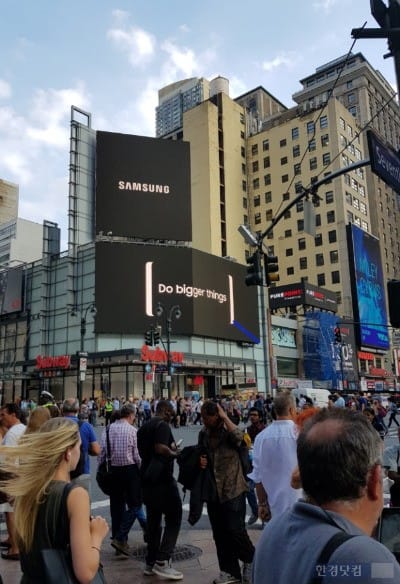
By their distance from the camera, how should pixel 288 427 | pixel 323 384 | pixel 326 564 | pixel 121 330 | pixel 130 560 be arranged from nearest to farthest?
1. pixel 326 564
2. pixel 288 427
3. pixel 130 560
4. pixel 121 330
5. pixel 323 384

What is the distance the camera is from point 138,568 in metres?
6.48

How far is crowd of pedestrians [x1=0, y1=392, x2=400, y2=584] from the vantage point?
1.64 metres

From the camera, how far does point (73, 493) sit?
2684mm

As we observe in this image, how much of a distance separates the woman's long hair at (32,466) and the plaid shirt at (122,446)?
4043mm

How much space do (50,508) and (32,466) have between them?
0.91ft

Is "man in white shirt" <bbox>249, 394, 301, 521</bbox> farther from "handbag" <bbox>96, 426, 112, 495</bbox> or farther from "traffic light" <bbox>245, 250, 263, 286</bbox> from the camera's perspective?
"traffic light" <bbox>245, 250, 263, 286</bbox>

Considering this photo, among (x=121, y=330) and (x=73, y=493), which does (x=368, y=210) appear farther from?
(x=73, y=493)

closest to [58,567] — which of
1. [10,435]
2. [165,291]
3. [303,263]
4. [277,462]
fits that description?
[277,462]

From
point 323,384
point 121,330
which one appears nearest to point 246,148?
point 323,384

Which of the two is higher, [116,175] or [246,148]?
[246,148]

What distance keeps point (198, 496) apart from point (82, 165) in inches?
1909

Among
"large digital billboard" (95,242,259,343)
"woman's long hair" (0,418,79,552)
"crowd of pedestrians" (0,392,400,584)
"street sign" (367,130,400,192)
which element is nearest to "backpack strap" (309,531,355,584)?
"crowd of pedestrians" (0,392,400,584)

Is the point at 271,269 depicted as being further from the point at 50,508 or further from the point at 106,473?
the point at 50,508

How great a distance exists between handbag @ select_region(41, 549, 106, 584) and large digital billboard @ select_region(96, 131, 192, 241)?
1886 inches
